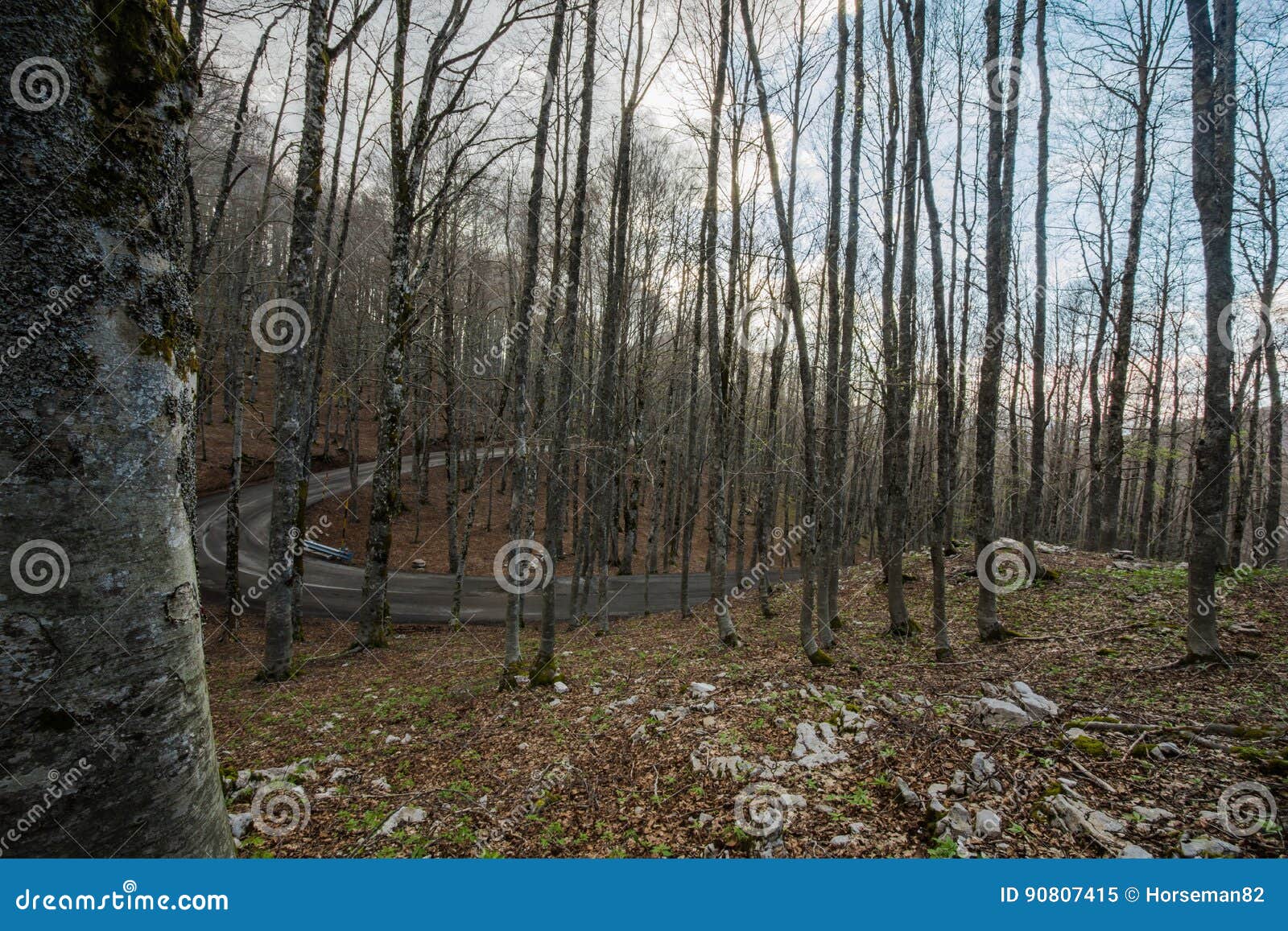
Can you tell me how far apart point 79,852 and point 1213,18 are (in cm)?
1052

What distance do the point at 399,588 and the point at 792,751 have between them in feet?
50.0

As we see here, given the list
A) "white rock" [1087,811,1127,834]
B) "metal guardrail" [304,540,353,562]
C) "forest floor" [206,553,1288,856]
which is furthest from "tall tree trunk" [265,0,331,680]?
"metal guardrail" [304,540,353,562]

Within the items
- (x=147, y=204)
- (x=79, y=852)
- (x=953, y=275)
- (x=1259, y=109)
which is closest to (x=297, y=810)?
(x=79, y=852)

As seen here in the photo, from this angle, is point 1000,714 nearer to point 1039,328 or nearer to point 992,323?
point 992,323

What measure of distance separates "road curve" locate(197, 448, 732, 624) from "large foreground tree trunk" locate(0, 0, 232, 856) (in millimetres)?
10926

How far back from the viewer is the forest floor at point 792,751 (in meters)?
3.45

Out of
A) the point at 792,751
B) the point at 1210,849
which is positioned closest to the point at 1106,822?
the point at 1210,849

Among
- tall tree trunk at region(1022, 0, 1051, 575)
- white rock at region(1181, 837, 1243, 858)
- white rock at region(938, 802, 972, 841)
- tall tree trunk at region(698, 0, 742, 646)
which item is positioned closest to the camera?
white rock at region(1181, 837, 1243, 858)

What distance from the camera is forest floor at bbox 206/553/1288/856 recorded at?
345 centimetres

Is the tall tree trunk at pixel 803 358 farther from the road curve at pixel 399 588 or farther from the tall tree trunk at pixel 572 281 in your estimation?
the road curve at pixel 399 588

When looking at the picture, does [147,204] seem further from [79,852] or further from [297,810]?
[297,810]

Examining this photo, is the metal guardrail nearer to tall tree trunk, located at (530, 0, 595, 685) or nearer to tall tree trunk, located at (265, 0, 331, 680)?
tall tree trunk, located at (265, 0, 331, 680)

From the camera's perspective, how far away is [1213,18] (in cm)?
575

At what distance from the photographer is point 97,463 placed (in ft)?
4.69
